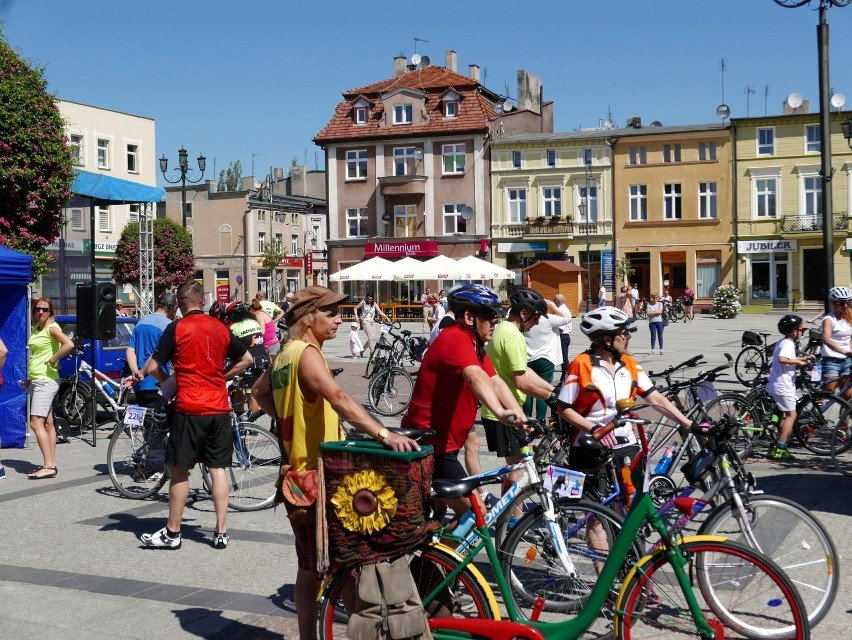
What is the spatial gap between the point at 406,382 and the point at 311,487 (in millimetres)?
11477

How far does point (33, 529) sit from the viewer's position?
8.23 meters

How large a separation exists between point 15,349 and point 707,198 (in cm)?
4689

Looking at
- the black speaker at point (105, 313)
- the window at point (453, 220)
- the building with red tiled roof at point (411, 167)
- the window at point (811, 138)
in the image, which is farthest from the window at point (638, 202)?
the black speaker at point (105, 313)

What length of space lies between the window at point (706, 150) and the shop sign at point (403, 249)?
48.8 ft

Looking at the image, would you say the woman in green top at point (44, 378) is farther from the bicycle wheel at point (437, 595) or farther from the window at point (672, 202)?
the window at point (672, 202)

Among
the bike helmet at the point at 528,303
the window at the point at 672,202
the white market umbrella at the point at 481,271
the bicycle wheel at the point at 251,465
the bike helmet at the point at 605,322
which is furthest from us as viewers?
the window at the point at 672,202

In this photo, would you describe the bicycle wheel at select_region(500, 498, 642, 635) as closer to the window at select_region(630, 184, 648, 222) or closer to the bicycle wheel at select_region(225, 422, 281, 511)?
the bicycle wheel at select_region(225, 422, 281, 511)

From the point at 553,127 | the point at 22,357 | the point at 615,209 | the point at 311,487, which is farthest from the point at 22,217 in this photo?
the point at 553,127

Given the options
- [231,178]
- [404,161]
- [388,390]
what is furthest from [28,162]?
[231,178]

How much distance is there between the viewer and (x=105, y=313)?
43.2 ft

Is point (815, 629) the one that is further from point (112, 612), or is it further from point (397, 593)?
point (112, 612)

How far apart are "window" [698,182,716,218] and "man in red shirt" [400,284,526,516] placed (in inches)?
2027

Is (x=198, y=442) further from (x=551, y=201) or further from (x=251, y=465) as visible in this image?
(x=551, y=201)

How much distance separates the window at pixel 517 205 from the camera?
190 ft
